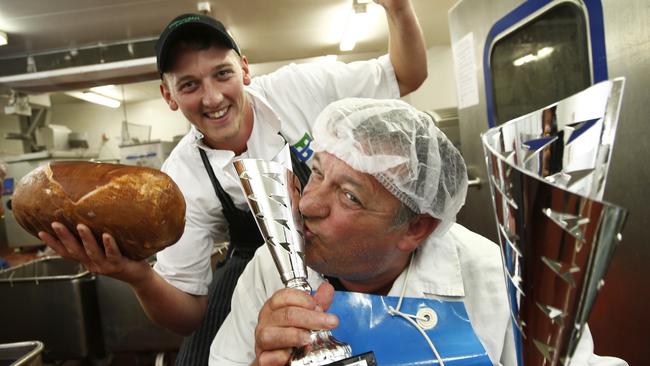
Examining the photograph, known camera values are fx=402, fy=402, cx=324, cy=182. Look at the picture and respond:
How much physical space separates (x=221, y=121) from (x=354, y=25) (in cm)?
421

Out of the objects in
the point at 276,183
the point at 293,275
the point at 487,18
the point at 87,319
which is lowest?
the point at 87,319

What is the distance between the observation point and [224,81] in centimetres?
143

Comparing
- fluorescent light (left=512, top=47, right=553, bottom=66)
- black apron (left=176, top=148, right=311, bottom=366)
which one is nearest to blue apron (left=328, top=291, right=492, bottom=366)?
black apron (left=176, top=148, right=311, bottom=366)

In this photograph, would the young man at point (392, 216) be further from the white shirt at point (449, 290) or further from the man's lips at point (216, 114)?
the man's lips at point (216, 114)

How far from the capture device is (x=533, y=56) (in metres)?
1.87

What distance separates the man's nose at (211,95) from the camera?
4.52 feet

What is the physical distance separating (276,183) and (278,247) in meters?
0.11

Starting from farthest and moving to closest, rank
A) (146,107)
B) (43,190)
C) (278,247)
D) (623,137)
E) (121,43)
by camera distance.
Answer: (146,107), (121,43), (623,137), (43,190), (278,247)

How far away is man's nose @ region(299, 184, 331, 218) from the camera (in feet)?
3.21

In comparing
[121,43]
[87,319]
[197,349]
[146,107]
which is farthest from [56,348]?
[146,107]

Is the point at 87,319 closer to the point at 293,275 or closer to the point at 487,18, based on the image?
the point at 293,275

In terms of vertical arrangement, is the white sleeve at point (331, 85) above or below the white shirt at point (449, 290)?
above

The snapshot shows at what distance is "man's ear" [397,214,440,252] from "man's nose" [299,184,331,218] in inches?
9.5

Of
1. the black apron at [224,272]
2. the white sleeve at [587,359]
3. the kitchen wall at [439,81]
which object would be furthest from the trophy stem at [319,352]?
the kitchen wall at [439,81]
